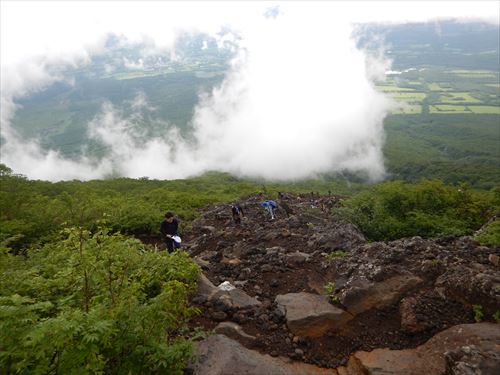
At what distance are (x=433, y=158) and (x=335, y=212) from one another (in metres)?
128

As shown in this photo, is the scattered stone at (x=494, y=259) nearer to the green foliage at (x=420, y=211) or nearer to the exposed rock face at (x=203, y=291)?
the green foliage at (x=420, y=211)

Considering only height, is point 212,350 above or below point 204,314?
above

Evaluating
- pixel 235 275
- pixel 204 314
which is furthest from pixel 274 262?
pixel 204 314

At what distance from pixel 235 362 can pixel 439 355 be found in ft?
11.5

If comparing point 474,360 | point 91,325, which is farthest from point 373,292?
point 91,325

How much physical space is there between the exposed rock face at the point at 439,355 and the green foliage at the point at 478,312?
0.20 m

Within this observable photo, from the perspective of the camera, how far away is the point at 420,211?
15.6m

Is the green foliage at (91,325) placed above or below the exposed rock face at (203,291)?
above

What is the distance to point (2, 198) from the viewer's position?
2144 centimetres

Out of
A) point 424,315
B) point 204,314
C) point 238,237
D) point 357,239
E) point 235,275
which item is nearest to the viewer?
point 424,315

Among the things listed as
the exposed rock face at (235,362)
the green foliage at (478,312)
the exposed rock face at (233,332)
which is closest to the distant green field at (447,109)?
the green foliage at (478,312)

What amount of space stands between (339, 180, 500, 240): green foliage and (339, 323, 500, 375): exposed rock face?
8.24m

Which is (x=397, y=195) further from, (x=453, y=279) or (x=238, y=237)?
(x=453, y=279)

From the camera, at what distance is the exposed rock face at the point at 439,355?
18.2ft
